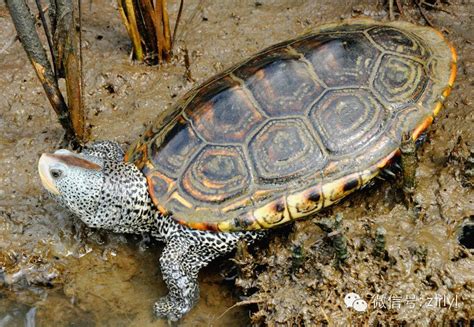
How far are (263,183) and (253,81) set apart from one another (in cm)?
74

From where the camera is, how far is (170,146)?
12.5 ft

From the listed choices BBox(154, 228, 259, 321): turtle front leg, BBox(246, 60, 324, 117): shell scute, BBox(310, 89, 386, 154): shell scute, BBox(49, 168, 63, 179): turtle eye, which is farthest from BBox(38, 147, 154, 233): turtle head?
BBox(310, 89, 386, 154): shell scute

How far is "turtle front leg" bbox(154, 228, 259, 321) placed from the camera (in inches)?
146

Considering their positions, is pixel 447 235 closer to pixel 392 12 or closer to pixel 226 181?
pixel 226 181

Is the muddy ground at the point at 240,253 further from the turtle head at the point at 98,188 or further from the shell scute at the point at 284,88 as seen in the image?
the shell scute at the point at 284,88

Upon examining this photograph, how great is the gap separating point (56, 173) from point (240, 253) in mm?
1374

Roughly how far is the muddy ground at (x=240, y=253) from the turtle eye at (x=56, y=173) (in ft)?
2.25

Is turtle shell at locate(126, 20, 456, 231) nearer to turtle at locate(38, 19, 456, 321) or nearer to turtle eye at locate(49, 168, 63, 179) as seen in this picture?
turtle at locate(38, 19, 456, 321)

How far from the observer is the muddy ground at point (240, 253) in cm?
341

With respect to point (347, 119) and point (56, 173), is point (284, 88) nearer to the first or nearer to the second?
point (347, 119)

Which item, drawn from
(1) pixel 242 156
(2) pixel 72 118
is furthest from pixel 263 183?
(2) pixel 72 118

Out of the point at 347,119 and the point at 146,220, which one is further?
the point at 146,220

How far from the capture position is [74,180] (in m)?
3.73

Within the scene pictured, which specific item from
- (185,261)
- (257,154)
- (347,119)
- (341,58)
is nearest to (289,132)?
(257,154)
